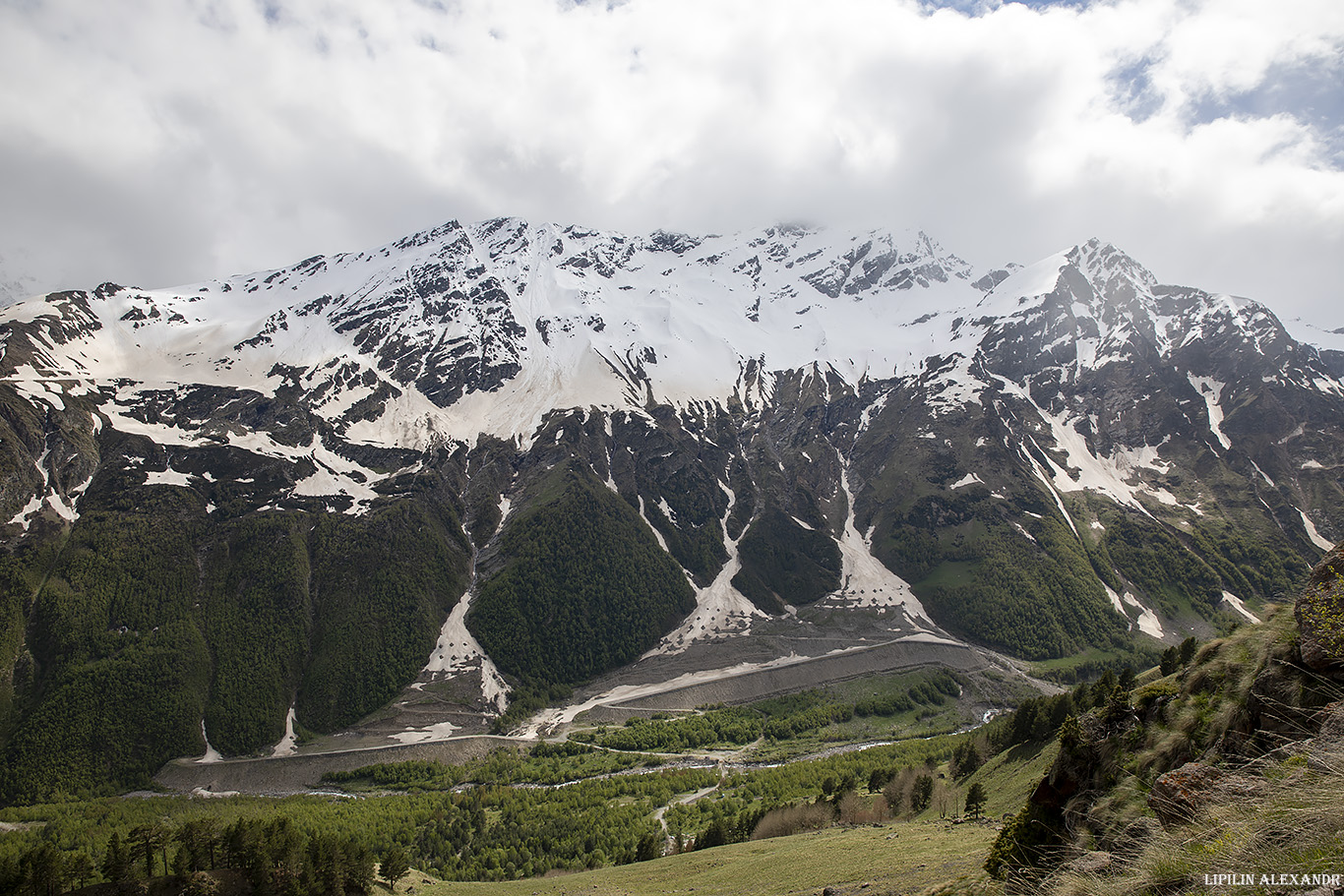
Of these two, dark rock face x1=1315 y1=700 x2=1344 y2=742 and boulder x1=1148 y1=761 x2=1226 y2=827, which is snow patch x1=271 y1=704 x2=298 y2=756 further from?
dark rock face x1=1315 y1=700 x2=1344 y2=742

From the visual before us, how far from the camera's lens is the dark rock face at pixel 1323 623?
40.7 feet

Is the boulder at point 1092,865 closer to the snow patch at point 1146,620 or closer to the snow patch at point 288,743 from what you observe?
the snow patch at point 288,743

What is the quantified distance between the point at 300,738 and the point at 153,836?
87756 millimetres

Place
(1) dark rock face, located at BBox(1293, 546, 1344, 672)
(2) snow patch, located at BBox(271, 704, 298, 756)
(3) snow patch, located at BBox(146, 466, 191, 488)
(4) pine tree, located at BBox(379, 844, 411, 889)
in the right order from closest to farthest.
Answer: (1) dark rock face, located at BBox(1293, 546, 1344, 672)
(4) pine tree, located at BBox(379, 844, 411, 889)
(2) snow patch, located at BBox(271, 704, 298, 756)
(3) snow patch, located at BBox(146, 466, 191, 488)

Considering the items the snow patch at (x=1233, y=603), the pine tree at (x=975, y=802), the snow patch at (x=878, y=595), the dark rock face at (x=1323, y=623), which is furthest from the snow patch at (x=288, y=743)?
the snow patch at (x=1233, y=603)

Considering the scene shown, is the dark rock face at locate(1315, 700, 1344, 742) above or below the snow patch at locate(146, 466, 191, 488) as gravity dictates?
below

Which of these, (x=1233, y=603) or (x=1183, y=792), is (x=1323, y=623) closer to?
(x=1183, y=792)

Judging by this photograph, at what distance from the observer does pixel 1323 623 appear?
12.8 m

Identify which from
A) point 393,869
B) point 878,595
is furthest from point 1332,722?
point 878,595

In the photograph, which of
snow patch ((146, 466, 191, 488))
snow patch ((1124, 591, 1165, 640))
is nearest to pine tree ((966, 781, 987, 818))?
snow patch ((1124, 591, 1165, 640))

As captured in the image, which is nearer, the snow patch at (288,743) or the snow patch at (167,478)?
the snow patch at (288,743)

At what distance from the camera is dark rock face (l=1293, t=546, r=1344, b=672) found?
12398 mm

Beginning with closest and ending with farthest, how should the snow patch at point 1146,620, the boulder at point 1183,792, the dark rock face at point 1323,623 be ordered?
the boulder at point 1183,792, the dark rock face at point 1323,623, the snow patch at point 1146,620

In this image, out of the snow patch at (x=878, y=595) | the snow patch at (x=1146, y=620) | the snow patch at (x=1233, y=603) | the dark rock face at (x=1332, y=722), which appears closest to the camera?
the dark rock face at (x=1332, y=722)
